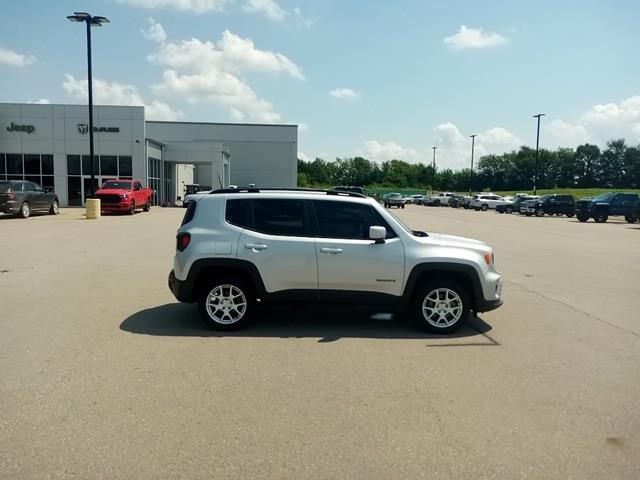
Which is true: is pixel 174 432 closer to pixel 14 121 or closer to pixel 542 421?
pixel 542 421

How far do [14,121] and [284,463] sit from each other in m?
43.8

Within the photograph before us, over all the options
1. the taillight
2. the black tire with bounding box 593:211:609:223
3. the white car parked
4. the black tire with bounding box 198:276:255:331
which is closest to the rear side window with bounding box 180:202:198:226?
the taillight

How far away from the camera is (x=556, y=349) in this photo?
20.2ft

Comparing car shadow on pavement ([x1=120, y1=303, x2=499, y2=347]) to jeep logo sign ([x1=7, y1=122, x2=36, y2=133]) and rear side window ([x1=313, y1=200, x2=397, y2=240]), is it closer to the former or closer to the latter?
rear side window ([x1=313, y1=200, x2=397, y2=240])

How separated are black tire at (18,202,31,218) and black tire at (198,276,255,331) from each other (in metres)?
22.9

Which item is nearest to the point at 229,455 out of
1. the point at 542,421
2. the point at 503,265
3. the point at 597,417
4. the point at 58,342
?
the point at 542,421

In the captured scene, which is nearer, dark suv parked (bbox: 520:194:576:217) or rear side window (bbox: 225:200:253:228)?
rear side window (bbox: 225:200:253:228)

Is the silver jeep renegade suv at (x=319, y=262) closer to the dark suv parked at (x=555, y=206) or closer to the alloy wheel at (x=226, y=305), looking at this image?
the alloy wheel at (x=226, y=305)

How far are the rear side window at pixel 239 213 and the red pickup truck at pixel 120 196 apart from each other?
25.7m

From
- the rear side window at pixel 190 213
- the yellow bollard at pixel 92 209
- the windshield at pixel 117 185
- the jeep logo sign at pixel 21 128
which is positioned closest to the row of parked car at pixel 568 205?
the windshield at pixel 117 185

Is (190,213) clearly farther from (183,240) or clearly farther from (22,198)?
(22,198)

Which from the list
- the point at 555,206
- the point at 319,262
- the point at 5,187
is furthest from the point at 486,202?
the point at 319,262

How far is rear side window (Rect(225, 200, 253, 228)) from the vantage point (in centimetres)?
673

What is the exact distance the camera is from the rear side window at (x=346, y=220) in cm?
668
